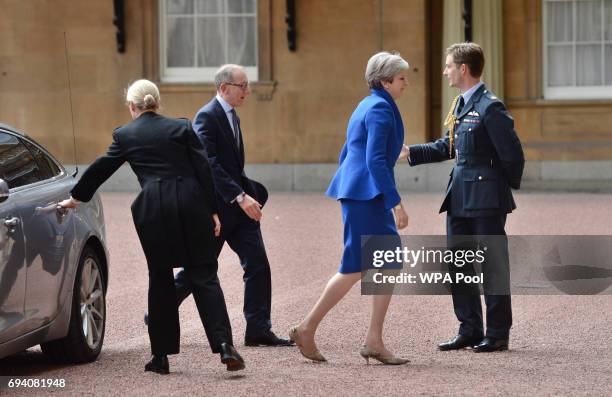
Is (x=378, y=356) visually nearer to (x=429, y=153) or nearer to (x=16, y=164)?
(x=429, y=153)

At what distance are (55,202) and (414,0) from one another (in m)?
14.1

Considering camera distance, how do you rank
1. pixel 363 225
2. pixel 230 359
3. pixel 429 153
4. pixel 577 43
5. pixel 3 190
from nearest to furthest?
pixel 3 190
pixel 230 359
pixel 363 225
pixel 429 153
pixel 577 43

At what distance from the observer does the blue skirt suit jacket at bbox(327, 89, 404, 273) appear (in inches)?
308

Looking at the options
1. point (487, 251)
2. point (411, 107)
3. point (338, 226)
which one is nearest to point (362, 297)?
point (487, 251)

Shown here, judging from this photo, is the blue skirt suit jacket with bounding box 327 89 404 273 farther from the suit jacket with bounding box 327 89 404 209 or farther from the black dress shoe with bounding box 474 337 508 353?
the black dress shoe with bounding box 474 337 508 353

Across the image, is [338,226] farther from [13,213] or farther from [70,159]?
[13,213]

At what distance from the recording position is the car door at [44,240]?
24.2ft

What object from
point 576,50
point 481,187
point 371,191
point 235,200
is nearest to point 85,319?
point 235,200

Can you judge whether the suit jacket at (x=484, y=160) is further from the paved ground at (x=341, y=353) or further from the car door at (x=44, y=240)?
the car door at (x=44, y=240)

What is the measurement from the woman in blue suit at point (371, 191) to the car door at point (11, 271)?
160 centimetres

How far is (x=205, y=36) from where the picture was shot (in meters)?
22.3

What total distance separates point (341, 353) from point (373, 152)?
125cm

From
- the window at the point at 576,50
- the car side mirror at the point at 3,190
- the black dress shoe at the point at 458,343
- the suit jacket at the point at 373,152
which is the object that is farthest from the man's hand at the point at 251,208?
the window at the point at 576,50

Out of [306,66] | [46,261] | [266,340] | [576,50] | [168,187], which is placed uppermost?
[576,50]
